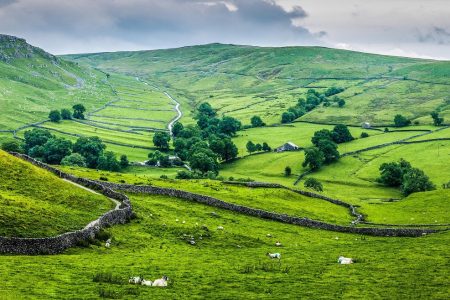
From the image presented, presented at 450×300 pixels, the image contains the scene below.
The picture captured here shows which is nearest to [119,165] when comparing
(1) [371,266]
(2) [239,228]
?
(2) [239,228]

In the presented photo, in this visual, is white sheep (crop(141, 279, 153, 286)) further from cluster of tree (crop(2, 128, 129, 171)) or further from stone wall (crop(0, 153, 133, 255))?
cluster of tree (crop(2, 128, 129, 171))

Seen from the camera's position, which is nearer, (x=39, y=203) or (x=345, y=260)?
(x=345, y=260)

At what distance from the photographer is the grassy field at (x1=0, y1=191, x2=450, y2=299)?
32.3 m

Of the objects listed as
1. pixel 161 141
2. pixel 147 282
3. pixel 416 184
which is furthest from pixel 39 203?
pixel 161 141

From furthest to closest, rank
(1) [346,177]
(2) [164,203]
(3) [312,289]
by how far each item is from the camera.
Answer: (1) [346,177]
(2) [164,203]
(3) [312,289]

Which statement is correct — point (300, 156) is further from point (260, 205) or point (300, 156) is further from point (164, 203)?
point (164, 203)

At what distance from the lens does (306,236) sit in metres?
66.5

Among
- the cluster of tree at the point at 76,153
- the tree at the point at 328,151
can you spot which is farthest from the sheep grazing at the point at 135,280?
the tree at the point at 328,151

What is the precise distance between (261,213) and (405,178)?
71.3 m

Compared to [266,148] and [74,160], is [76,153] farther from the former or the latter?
[266,148]

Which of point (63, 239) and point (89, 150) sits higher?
point (63, 239)

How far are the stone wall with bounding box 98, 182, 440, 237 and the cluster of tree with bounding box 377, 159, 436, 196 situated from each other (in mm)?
61083

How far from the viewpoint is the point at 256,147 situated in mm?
194125

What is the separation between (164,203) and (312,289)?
38.8 metres
